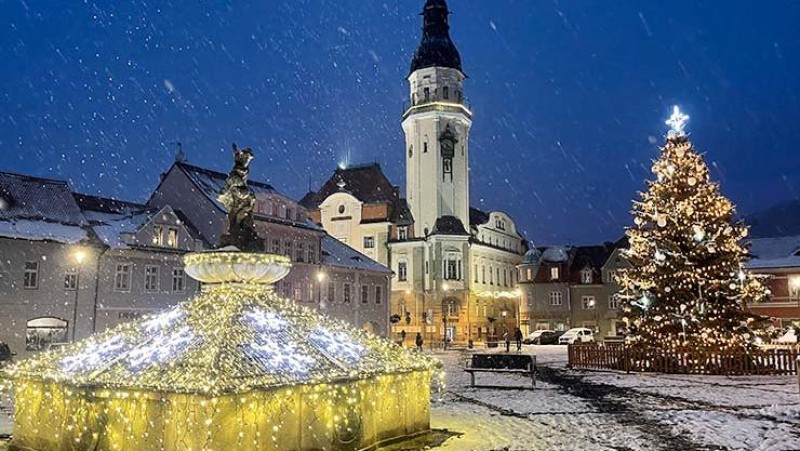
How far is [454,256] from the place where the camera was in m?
62.3

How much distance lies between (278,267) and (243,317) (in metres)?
1.19

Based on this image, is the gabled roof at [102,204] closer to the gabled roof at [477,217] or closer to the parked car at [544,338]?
the parked car at [544,338]

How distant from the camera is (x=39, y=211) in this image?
3372cm

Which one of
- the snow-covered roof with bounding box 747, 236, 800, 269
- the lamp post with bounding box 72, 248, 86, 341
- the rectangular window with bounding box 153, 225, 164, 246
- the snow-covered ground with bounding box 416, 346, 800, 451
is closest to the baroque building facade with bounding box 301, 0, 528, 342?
the snow-covered roof with bounding box 747, 236, 800, 269

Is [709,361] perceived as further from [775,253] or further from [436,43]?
[436,43]

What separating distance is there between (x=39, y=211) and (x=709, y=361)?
97.5 ft

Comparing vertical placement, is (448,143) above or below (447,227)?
above

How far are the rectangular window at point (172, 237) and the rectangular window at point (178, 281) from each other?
4.46 feet

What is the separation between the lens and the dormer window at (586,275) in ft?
219

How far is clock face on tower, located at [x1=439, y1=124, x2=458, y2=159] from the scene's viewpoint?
2466 inches

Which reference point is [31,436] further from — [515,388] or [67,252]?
[67,252]

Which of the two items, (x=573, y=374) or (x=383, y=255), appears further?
(x=383, y=255)

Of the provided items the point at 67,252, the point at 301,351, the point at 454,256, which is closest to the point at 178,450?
the point at 301,351

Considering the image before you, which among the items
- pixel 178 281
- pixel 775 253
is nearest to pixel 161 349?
pixel 178 281
